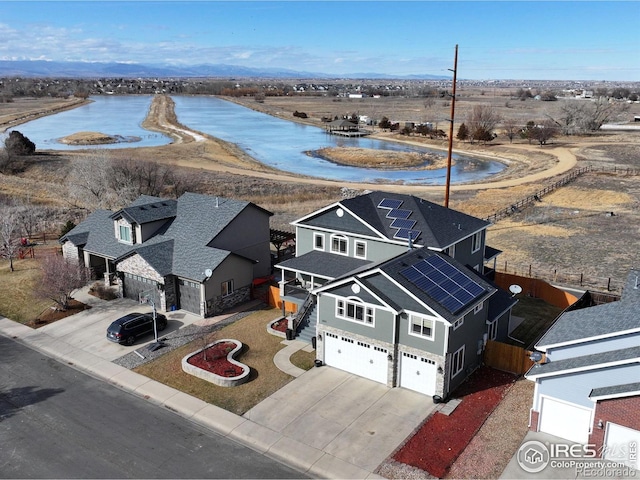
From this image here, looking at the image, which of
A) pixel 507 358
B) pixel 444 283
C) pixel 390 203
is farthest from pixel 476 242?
pixel 444 283

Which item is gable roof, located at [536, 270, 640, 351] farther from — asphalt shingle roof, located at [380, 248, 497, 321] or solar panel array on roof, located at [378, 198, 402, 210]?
solar panel array on roof, located at [378, 198, 402, 210]

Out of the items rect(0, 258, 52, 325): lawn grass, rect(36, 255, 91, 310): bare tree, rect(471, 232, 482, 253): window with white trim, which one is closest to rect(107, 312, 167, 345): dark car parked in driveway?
rect(36, 255, 91, 310): bare tree

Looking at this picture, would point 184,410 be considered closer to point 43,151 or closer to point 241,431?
point 241,431

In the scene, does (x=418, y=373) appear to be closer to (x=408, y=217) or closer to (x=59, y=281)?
(x=408, y=217)

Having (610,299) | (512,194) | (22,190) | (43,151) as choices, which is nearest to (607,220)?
(512,194)

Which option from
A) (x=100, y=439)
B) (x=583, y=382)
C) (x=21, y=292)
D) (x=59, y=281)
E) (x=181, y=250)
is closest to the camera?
(x=583, y=382)

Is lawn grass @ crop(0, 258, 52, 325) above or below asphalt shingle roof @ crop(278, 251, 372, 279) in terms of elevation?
below
